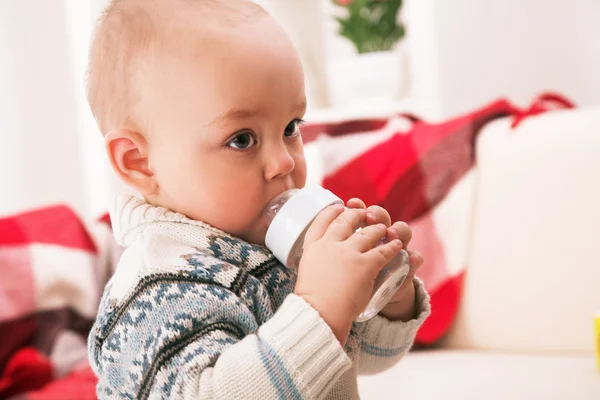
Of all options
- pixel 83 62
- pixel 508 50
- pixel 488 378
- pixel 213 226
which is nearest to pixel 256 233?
pixel 213 226

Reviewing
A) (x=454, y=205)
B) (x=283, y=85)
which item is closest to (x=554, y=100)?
(x=454, y=205)

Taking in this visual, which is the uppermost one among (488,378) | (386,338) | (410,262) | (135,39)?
(135,39)

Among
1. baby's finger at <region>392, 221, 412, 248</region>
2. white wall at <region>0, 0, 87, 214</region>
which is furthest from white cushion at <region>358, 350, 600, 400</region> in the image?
white wall at <region>0, 0, 87, 214</region>

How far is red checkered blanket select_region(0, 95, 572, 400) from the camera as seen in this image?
4.07 feet

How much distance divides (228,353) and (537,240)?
2.69 feet

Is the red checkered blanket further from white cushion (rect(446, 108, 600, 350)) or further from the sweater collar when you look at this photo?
the sweater collar

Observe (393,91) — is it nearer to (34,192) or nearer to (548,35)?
(548,35)

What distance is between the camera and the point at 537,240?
1184 mm

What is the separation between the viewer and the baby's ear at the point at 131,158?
60cm

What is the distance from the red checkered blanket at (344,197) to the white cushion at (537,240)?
0.04 metres

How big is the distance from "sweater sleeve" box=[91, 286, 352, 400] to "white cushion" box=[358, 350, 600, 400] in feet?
1.27

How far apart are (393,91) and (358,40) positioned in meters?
0.17

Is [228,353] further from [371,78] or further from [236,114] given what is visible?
[371,78]

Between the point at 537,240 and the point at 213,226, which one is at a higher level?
the point at 213,226
